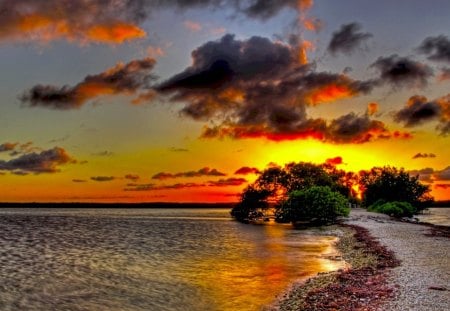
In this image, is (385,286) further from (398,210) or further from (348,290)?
(398,210)

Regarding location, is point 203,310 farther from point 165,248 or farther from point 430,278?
point 165,248

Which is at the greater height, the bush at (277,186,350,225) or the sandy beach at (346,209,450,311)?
the bush at (277,186,350,225)

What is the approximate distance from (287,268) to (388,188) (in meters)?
107

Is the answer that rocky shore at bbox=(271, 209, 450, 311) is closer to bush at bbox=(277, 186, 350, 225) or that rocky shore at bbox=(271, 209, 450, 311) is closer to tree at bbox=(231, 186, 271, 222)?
bush at bbox=(277, 186, 350, 225)

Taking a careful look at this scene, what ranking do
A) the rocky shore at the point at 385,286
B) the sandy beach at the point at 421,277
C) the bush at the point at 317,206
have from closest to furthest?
1. the sandy beach at the point at 421,277
2. the rocky shore at the point at 385,286
3. the bush at the point at 317,206

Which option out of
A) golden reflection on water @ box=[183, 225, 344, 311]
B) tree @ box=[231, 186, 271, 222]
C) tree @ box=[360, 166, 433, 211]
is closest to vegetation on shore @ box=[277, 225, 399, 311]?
golden reflection on water @ box=[183, 225, 344, 311]

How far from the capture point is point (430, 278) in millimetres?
23141

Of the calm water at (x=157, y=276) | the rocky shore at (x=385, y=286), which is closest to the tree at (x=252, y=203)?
the calm water at (x=157, y=276)

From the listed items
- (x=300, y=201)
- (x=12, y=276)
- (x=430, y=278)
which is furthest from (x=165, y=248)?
(x=300, y=201)

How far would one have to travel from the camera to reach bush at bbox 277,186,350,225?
90125 mm

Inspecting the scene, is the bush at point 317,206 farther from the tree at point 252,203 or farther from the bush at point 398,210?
the bush at point 398,210

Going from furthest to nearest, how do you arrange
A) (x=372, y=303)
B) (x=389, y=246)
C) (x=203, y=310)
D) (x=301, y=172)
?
1. (x=301, y=172)
2. (x=389, y=246)
3. (x=203, y=310)
4. (x=372, y=303)

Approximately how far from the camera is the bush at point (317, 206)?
90.1 metres

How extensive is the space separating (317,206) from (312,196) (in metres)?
2.35
